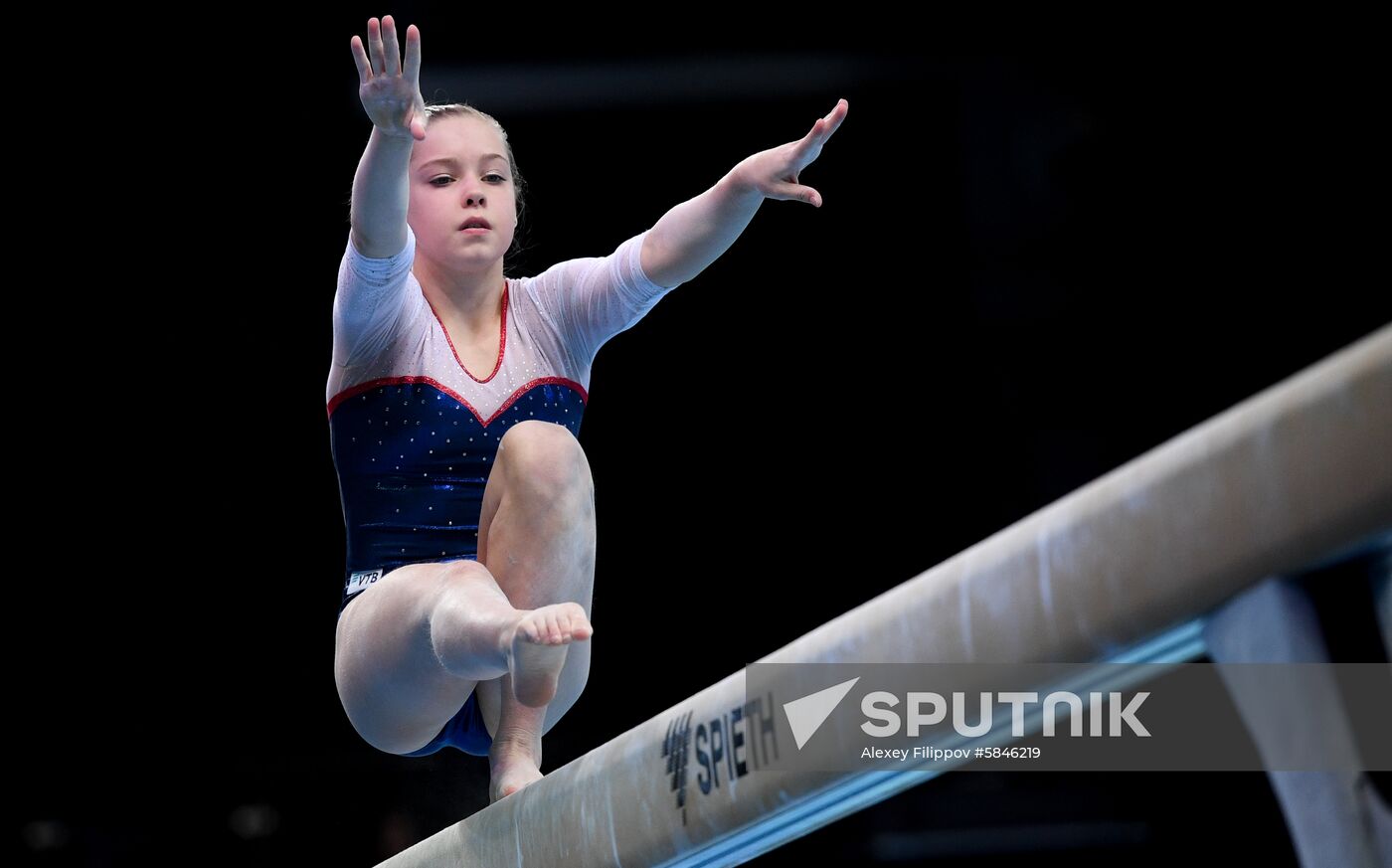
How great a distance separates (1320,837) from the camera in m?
1.28

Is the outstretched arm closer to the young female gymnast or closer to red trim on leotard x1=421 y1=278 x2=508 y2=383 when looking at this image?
the young female gymnast

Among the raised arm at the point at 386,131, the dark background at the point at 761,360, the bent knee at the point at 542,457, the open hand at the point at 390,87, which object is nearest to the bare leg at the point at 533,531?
the bent knee at the point at 542,457

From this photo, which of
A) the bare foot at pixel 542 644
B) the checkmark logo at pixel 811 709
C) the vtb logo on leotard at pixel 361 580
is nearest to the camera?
the checkmark logo at pixel 811 709

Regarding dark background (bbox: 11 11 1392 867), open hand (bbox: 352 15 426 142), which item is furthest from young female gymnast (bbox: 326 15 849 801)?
dark background (bbox: 11 11 1392 867)

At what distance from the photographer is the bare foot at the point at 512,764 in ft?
7.92

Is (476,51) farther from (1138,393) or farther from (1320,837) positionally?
(1320,837)

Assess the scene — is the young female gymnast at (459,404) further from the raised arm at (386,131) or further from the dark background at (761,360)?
the dark background at (761,360)

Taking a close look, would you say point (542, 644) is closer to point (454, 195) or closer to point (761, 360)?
point (454, 195)

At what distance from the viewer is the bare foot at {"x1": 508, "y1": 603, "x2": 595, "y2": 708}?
195 centimetres

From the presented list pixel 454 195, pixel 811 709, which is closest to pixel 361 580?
pixel 454 195

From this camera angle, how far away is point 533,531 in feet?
7.68

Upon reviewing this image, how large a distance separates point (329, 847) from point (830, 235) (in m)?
3.30

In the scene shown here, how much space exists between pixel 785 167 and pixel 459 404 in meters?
0.73

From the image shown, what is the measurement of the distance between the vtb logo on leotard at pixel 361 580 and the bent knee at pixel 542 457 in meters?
0.40
